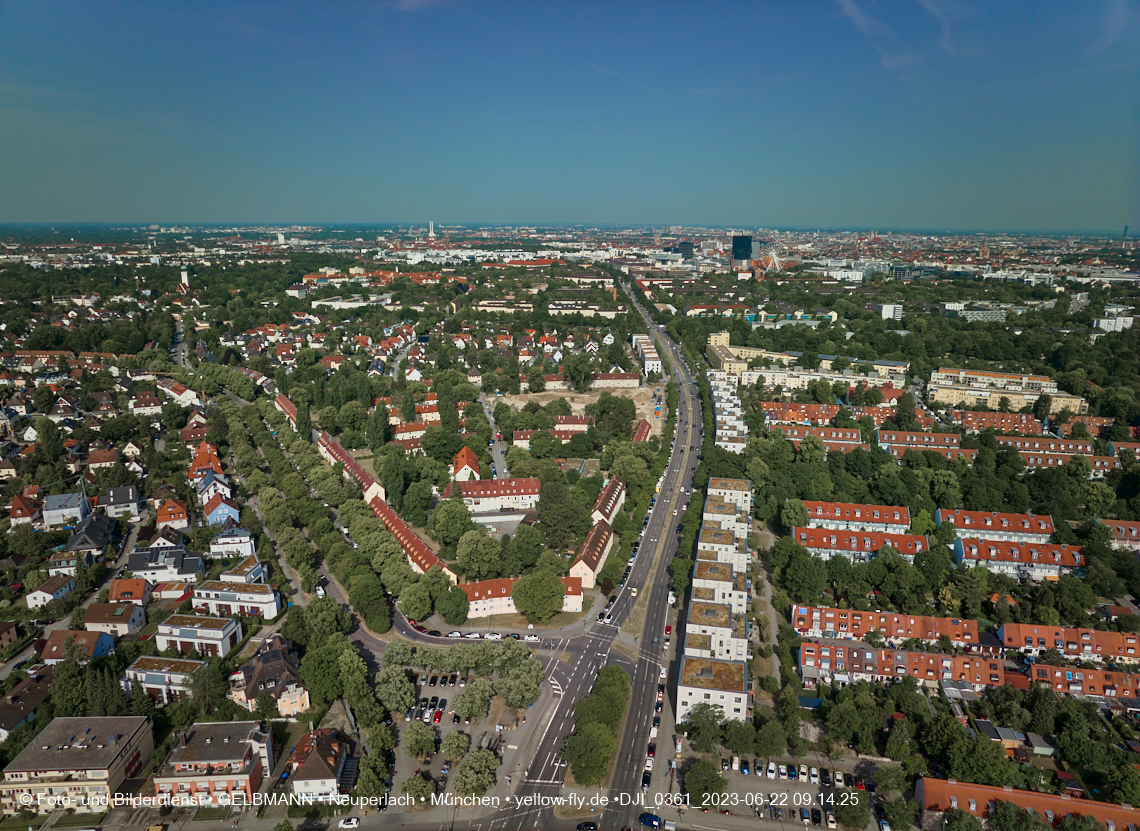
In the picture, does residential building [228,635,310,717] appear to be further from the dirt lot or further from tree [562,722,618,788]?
the dirt lot

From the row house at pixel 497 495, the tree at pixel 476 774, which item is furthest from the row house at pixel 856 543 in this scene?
the tree at pixel 476 774

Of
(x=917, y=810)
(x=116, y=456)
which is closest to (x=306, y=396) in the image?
(x=116, y=456)

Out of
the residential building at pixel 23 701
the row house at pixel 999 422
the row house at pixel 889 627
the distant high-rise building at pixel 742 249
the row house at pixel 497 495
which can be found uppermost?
the distant high-rise building at pixel 742 249

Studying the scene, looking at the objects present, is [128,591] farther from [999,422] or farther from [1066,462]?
[999,422]

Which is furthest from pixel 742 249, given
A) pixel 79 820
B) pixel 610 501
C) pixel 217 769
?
pixel 79 820

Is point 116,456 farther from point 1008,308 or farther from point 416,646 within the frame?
point 1008,308

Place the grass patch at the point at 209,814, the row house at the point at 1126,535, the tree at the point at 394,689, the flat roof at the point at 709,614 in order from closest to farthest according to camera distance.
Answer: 1. the grass patch at the point at 209,814
2. the tree at the point at 394,689
3. the flat roof at the point at 709,614
4. the row house at the point at 1126,535

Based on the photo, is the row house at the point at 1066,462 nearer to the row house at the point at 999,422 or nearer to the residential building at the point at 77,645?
the row house at the point at 999,422

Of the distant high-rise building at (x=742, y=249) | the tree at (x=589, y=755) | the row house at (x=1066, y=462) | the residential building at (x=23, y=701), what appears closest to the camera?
the tree at (x=589, y=755)
